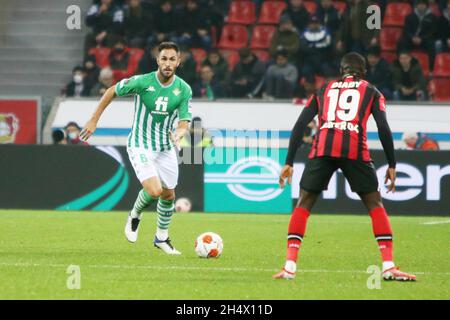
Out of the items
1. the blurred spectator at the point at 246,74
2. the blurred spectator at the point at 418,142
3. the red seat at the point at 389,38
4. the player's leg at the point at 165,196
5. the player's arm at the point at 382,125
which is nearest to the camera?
the player's arm at the point at 382,125

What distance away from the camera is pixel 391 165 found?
892cm

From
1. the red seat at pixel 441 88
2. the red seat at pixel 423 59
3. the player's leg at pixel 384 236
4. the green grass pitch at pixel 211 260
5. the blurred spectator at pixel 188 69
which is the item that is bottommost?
the green grass pitch at pixel 211 260

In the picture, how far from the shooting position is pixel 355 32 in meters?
21.1

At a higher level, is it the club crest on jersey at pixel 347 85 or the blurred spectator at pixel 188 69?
the blurred spectator at pixel 188 69

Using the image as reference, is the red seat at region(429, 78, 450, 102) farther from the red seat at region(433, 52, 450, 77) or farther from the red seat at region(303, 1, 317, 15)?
the red seat at region(303, 1, 317, 15)

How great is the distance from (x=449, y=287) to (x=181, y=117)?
3.65 metres

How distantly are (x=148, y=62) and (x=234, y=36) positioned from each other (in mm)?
2469

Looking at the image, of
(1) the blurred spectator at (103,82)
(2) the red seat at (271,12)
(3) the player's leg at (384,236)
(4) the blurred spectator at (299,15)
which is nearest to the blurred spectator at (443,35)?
(4) the blurred spectator at (299,15)

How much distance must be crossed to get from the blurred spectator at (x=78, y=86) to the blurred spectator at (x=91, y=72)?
0.20ft

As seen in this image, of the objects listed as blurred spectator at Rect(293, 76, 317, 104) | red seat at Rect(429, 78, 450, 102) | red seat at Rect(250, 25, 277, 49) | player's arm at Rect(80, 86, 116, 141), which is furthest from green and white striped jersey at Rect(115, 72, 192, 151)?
red seat at Rect(250, 25, 277, 49)

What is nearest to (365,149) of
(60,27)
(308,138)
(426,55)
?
(308,138)

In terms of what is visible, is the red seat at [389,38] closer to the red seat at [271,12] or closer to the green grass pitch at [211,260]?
the red seat at [271,12]

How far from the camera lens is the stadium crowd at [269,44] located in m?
20.6

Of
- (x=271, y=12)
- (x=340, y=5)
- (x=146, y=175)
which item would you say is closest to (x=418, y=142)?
(x=340, y=5)
